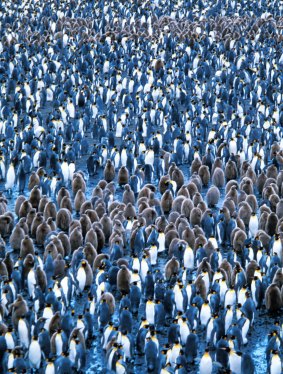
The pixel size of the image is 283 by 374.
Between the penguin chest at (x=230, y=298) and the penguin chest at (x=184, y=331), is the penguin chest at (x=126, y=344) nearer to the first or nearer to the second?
the penguin chest at (x=184, y=331)

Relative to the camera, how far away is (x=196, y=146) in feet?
57.5

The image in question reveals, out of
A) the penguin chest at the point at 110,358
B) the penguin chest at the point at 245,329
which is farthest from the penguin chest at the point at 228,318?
the penguin chest at the point at 110,358

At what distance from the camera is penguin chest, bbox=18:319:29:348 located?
11.2 meters

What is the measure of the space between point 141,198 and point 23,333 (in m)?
4.61

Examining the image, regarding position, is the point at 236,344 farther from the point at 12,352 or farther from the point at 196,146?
the point at 196,146

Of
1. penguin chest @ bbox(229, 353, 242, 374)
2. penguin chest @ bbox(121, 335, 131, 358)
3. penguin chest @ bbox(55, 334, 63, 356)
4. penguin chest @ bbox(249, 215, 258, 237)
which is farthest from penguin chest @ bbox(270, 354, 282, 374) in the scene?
penguin chest @ bbox(249, 215, 258, 237)

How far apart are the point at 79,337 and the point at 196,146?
7.39 meters

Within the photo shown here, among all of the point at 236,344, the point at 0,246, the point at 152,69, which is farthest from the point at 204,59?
the point at 236,344

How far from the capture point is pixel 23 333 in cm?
1124

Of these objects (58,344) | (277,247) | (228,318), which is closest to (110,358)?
(58,344)

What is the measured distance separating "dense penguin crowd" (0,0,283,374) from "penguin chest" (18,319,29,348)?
55mm

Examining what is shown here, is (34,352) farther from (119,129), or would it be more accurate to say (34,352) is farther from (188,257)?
(119,129)

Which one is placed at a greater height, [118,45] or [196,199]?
[118,45]

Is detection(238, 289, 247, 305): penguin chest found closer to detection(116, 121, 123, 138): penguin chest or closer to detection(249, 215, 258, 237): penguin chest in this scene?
detection(249, 215, 258, 237): penguin chest
